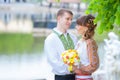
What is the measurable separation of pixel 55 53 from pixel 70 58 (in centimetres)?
10

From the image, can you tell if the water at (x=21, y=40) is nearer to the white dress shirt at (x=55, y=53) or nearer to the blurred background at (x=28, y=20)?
the blurred background at (x=28, y=20)

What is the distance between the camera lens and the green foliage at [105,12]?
1.74m

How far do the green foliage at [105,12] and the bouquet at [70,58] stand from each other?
0.79ft

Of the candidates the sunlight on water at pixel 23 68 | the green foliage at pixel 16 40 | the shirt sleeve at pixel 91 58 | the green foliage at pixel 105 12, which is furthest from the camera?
the green foliage at pixel 16 40

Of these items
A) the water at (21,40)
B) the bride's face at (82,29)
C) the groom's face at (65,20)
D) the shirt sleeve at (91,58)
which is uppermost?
the water at (21,40)

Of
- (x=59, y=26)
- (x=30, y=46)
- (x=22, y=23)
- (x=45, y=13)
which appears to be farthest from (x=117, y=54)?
(x=22, y=23)

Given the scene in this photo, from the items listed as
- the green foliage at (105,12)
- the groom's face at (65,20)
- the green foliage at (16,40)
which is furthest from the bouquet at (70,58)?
the green foliage at (16,40)

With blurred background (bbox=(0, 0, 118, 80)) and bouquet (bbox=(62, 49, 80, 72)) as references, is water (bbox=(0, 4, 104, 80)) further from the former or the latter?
bouquet (bbox=(62, 49, 80, 72))

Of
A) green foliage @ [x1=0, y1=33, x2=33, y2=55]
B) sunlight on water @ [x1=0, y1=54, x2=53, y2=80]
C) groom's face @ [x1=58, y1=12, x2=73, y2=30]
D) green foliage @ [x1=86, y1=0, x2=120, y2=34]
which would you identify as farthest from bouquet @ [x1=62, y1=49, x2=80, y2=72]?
green foliage @ [x1=0, y1=33, x2=33, y2=55]

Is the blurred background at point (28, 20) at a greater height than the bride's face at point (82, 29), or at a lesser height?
greater

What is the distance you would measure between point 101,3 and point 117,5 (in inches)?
4.0

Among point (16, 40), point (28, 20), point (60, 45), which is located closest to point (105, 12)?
point (60, 45)

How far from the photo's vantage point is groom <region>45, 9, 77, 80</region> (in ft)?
7.08

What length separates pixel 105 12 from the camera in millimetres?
1812
